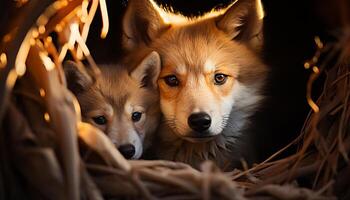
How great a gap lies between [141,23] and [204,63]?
0.90 feet

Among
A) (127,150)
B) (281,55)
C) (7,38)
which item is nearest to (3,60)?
(7,38)

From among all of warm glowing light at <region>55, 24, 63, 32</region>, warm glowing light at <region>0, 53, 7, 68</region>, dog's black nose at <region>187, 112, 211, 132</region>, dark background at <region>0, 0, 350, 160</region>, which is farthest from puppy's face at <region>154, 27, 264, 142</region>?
warm glowing light at <region>0, 53, 7, 68</region>

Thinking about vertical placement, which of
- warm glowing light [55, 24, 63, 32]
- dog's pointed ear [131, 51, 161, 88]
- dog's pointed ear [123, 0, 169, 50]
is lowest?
warm glowing light [55, 24, 63, 32]

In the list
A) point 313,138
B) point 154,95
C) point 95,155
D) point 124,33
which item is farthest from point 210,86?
point 95,155

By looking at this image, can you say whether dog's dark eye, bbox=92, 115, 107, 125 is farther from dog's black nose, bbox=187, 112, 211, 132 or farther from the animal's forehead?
dog's black nose, bbox=187, 112, 211, 132

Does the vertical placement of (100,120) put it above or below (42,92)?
above

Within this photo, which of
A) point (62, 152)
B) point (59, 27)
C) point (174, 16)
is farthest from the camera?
point (174, 16)

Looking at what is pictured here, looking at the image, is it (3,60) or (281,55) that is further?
(281,55)

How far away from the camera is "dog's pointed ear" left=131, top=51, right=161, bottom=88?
1.89m

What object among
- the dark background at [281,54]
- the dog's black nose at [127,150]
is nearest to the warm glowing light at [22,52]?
the dog's black nose at [127,150]

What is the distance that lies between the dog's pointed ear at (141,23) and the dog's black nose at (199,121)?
391 mm

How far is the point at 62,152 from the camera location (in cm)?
113

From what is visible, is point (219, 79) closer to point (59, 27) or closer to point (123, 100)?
point (123, 100)

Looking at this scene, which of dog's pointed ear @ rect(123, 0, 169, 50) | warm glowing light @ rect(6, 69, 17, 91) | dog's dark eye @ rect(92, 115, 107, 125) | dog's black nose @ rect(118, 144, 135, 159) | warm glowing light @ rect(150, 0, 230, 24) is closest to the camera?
warm glowing light @ rect(6, 69, 17, 91)
